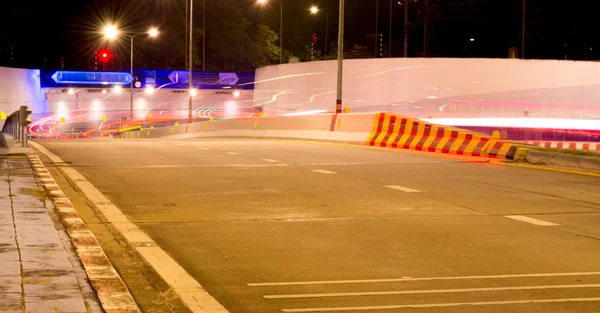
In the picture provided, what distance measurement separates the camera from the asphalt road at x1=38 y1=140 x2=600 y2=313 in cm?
732

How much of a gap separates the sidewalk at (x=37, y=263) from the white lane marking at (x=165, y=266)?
683mm

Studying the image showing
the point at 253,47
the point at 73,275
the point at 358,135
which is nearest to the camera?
the point at 73,275

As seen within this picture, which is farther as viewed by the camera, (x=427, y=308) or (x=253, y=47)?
(x=253, y=47)

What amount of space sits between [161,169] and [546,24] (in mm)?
83718

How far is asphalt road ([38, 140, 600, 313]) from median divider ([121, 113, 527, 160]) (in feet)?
13.5

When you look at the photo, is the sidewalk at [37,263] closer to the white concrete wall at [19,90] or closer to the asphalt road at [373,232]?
the asphalt road at [373,232]

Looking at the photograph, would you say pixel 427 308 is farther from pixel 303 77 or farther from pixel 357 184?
pixel 303 77

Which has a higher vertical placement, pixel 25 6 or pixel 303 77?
pixel 25 6

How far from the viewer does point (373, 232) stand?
10.5 m

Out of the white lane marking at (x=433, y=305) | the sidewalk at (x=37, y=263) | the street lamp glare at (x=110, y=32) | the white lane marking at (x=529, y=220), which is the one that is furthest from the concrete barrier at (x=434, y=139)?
the street lamp glare at (x=110, y=32)

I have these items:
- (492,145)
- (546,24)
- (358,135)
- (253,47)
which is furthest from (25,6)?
(492,145)

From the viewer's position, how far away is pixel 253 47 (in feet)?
355

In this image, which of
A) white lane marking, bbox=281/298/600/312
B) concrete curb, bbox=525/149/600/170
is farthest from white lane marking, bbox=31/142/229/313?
concrete curb, bbox=525/149/600/170

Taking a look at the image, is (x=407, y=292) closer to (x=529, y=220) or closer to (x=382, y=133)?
(x=529, y=220)
